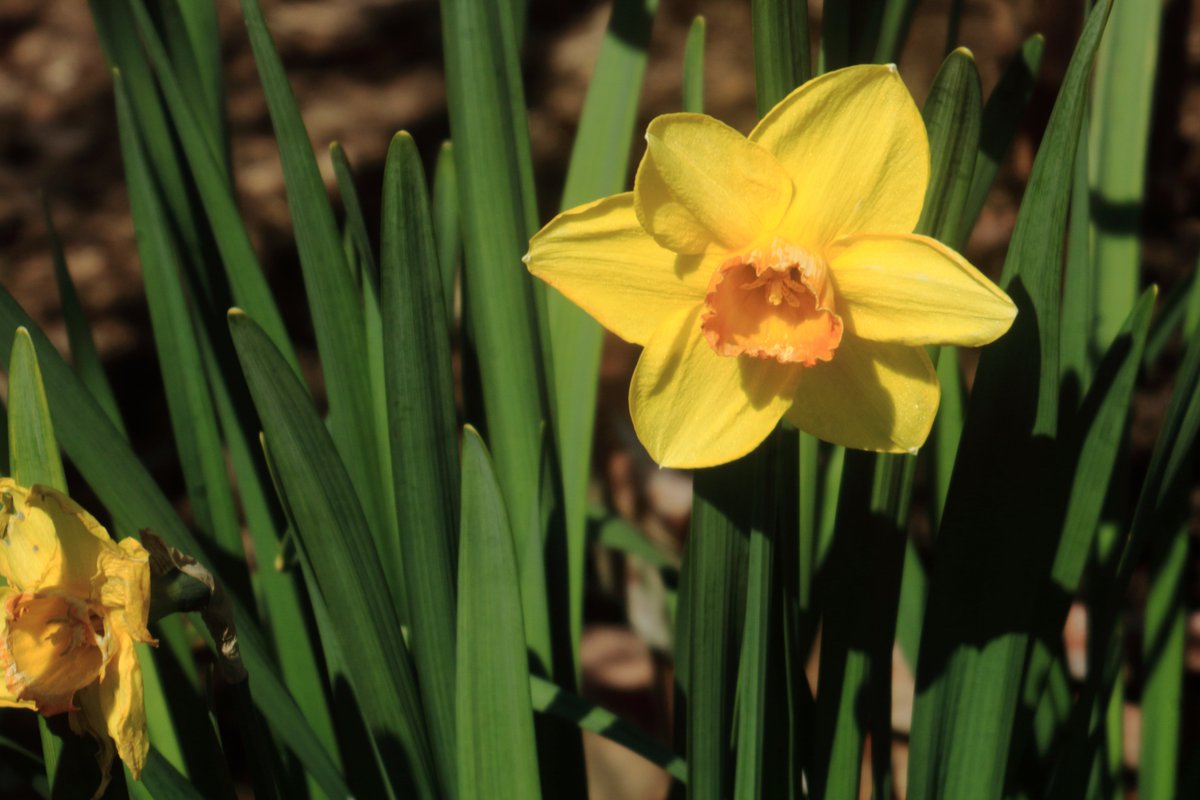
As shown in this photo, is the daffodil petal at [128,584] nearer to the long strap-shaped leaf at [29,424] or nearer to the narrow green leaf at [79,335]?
the long strap-shaped leaf at [29,424]

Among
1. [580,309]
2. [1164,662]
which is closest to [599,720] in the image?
[580,309]

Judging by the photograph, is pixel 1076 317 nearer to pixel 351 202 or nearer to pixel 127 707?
pixel 351 202

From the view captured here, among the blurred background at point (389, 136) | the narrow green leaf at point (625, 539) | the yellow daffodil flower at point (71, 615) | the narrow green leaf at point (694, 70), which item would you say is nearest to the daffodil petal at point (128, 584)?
the yellow daffodil flower at point (71, 615)

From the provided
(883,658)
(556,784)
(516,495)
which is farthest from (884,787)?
(516,495)

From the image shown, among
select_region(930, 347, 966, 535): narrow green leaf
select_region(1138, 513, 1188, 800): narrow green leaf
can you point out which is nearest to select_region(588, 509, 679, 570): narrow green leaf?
select_region(930, 347, 966, 535): narrow green leaf

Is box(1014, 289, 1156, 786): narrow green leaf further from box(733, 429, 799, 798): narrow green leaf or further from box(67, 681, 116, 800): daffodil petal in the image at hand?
box(67, 681, 116, 800): daffodil petal

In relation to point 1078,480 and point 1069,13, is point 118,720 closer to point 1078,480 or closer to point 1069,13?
point 1078,480
